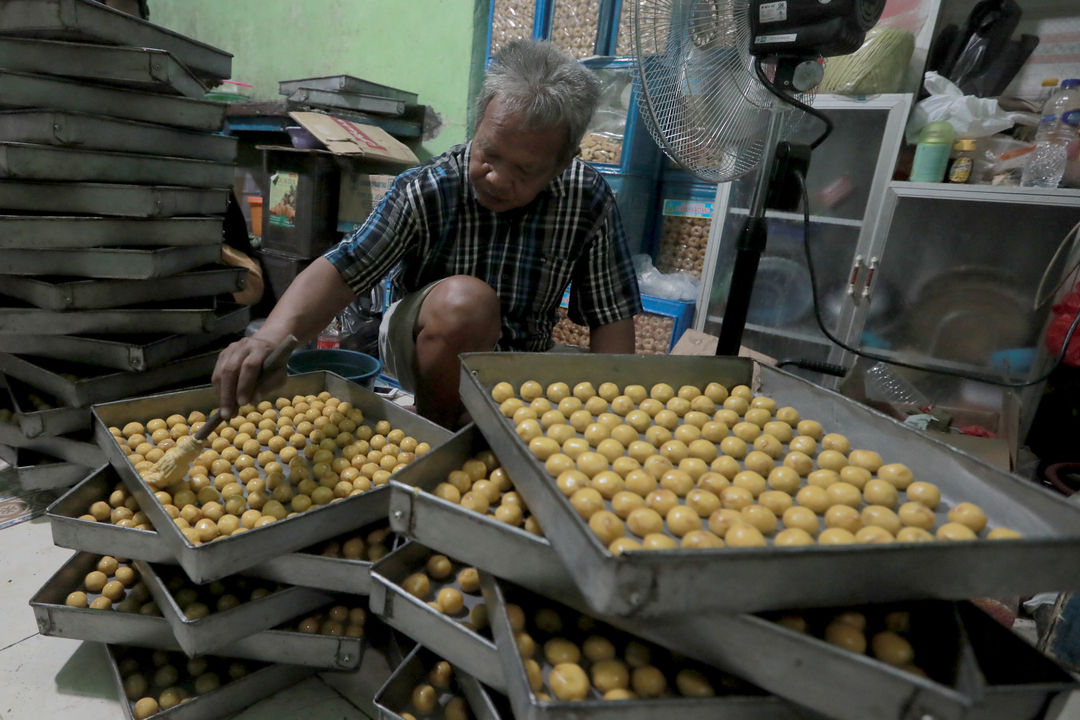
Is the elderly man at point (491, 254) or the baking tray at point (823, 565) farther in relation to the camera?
the elderly man at point (491, 254)

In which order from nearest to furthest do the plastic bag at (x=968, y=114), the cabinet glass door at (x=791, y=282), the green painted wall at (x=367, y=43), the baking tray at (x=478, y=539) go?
the baking tray at (x=478, y=539), the plastic bag at (x=968, y=114), the cabinet glass door at (x=791, y=282), the green painted wall at (x=367, y=43)

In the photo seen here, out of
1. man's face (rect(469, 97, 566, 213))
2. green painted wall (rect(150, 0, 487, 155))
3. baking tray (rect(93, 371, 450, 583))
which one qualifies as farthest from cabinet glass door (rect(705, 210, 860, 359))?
baking tray (rect(93, 371, 450, 583))

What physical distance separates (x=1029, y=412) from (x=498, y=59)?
2.25 meters

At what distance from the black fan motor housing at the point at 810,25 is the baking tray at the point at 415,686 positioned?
1.18m

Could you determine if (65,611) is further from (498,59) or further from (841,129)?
(841,129)

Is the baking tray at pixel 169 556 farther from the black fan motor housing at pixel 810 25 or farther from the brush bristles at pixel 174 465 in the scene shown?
the black fan motor housing at pixel 810 25

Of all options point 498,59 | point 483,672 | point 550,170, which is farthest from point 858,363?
point 483,672

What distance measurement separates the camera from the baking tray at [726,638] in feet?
1.79

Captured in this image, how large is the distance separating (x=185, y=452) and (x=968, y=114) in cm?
258

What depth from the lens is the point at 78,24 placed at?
4.51 feet

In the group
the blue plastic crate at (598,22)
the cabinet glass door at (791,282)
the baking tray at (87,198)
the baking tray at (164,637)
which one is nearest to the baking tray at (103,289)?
the baking tray at (87,198)

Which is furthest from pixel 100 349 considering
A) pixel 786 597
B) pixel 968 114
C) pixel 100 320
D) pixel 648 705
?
pixel 968 114

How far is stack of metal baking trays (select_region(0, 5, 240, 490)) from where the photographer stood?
4.66 ft

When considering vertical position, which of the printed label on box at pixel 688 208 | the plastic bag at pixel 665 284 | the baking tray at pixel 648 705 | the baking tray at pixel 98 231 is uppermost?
the printed label on box at pixel 688 208
